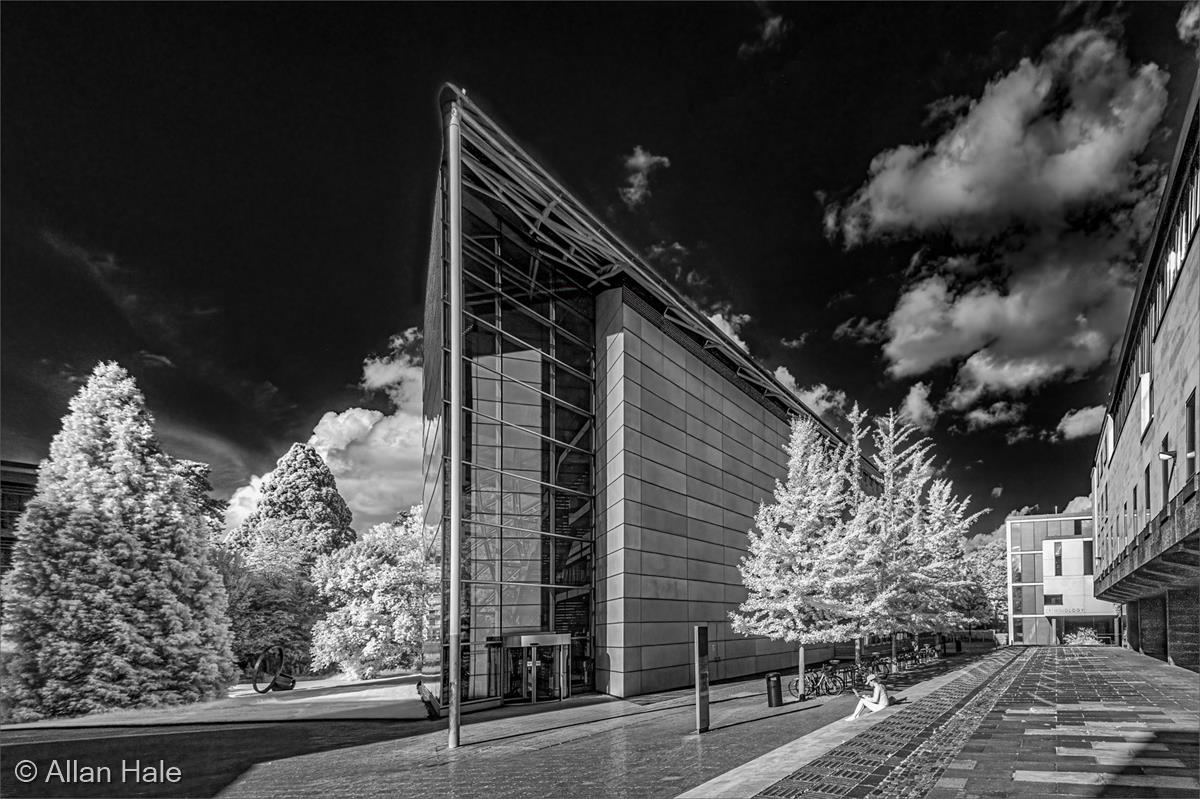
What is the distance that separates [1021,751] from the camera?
14117 millimetres

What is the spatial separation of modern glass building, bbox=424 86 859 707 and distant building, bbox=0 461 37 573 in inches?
616

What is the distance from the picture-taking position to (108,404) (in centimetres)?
2623

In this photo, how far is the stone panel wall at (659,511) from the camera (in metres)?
27.6

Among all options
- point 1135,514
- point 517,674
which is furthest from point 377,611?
point 1135,514

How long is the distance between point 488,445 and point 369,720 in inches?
356

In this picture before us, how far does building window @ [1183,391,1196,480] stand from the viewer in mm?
25938

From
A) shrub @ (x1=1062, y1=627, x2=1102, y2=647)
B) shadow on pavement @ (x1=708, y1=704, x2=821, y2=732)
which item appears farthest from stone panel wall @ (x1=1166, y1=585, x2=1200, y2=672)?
shrub @ (x1=1062, y1=627, x2=1102, y2=647)

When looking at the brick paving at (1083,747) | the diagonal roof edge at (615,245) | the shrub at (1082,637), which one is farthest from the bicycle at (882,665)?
the shrub at (1082,637)

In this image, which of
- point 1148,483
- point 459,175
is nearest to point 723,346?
point 459,175

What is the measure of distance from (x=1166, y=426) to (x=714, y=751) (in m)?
25.4

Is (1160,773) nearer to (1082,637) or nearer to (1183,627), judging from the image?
(1183,627)

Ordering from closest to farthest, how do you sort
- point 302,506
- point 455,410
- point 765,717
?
point 765,717
point 455,410
point 302,506

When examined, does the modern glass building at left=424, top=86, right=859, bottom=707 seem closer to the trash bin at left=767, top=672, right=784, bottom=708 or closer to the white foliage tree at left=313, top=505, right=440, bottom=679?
the trash bin at left=767, top=672, right=784, bottom=708

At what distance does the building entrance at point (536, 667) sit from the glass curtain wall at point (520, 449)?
417mm
